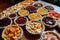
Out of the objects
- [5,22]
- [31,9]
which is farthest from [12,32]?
[31,9]

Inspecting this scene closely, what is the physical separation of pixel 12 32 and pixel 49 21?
0.41 m

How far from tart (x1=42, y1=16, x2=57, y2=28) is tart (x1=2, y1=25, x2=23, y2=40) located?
0.28 meters

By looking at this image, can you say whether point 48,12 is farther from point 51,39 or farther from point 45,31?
point 51,39

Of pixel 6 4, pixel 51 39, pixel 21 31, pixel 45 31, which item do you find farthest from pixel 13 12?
pixel 6 4

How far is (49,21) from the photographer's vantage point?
1.23 meters

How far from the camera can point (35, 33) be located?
1080 mm

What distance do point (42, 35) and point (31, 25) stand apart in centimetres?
19

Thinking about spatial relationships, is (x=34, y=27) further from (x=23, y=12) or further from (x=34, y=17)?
(x=23, y=12)

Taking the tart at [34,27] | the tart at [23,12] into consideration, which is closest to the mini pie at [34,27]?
the tart at [34,27]

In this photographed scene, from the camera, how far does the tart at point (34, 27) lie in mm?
1102

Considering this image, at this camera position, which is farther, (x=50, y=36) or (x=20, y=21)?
(x=20, y=21)

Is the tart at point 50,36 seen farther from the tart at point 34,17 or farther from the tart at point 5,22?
the tart at point 5,22

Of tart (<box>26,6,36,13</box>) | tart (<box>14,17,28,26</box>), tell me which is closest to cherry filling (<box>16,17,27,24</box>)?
tart (<box>14,17,28,26</box>)

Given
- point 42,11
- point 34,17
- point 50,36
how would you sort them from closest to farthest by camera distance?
1. point 50,36
2. point 34,17
3. point 42,11
